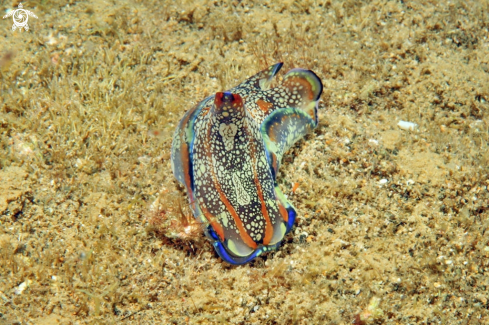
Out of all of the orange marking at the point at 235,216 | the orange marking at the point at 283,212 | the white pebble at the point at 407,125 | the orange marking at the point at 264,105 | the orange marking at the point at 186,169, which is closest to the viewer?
the orange marking at the point at 235,216

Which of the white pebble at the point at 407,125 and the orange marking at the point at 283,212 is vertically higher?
the white pebble at the point at 407,125

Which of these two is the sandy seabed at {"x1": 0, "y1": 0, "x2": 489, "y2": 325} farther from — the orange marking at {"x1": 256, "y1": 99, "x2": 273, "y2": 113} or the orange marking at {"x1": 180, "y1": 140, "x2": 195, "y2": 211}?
the orange marking at {"x1": 256, "y1": 99, "x2": 273, "y2": 113}

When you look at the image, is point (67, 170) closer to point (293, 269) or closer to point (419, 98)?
point (293, 269)

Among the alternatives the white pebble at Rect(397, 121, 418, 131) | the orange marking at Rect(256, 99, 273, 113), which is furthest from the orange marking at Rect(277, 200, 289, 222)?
the white pebble at Rect(397, 121, 418, 131)

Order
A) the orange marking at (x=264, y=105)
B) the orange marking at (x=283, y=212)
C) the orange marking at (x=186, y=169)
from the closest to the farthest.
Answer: the orange marking at (x=283, y=212)
the orange marking at (x=186, y=169)
the orange marking at (x=264, y=105)

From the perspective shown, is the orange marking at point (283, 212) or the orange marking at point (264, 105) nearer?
the orange marking at point (283, 212)

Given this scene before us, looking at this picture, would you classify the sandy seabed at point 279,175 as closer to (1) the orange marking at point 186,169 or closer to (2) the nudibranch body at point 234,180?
(1) the orange marking at point 186,169

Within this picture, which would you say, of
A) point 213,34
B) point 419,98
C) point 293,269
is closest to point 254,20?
point 213,34

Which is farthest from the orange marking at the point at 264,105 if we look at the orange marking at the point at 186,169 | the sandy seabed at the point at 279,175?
the orange marking at the point at 186,169
